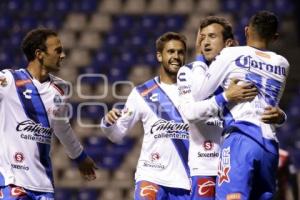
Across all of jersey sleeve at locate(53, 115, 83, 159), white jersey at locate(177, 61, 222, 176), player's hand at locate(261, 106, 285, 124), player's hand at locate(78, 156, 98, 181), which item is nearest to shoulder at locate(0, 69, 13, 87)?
jersey sleeve at locate(53, 115, 83, 159)

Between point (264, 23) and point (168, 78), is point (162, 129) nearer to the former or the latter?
point (168, 78)

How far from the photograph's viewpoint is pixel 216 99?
6441 mm

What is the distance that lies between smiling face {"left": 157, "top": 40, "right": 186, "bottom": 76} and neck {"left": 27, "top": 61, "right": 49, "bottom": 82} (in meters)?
1.28

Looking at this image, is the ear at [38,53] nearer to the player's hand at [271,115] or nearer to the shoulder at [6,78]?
the shoulder at [6,78]

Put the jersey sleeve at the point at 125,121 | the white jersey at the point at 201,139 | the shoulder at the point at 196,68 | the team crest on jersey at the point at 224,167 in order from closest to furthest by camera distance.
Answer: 1. the team crest on jersey at the point at 224,167
2. the shoulder at the point at 196,68
3. the white jersey at the point at 201,139
4. the jersey sleeve at the point at 125,121

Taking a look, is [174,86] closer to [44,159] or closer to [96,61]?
[44,159]

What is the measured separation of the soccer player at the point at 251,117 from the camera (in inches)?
244

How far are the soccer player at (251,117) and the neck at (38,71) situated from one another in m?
1.67

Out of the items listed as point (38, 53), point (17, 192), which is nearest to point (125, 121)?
point (38, 53)

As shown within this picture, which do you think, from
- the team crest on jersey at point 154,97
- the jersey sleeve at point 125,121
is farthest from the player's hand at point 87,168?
the team crest on jersey at point 154,97

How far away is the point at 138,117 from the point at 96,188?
7471 mm

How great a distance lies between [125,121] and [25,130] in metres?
1.26

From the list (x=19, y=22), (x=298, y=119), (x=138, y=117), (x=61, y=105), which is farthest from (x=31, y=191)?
(x=19, y=22)

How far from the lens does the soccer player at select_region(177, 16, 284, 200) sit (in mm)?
7121
